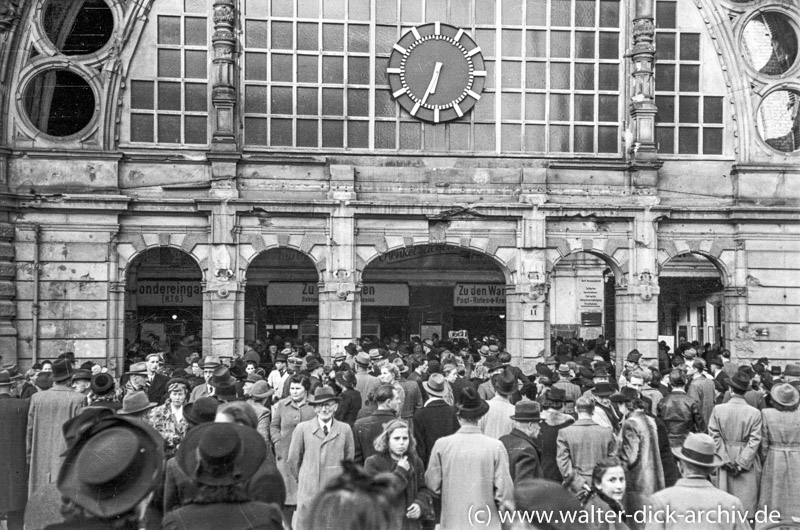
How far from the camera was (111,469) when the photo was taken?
560cm

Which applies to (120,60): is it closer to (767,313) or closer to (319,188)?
(319,188)

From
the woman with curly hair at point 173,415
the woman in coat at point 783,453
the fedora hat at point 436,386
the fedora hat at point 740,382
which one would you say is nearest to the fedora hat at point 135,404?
the woman with curly hair at point 173,415

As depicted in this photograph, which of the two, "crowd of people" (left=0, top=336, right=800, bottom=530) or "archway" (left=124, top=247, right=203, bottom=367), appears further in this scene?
"archway" (left=124, top=247, right=203, bottom=367)

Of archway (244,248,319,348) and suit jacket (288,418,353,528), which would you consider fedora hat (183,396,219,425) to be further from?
archway (244,248,319,348)

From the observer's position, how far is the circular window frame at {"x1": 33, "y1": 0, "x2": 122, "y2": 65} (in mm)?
24031

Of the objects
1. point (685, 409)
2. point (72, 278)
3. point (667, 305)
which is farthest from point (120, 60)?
point (667, 305)

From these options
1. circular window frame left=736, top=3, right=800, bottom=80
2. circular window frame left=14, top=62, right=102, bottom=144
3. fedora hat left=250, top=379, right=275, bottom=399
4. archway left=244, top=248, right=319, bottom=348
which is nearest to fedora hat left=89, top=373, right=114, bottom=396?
fedora hat left=250, top=379, right=275, bottom=399

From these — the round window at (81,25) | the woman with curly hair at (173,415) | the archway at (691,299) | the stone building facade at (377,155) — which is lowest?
the woman with curly hair at (173,415)

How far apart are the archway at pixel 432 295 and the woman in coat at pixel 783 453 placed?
21113 mm

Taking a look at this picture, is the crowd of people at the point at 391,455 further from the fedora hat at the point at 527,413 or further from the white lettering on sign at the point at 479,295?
the white lettering on sign at the point at 479,295

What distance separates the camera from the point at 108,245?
938 inches

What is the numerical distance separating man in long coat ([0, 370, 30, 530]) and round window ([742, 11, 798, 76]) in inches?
859

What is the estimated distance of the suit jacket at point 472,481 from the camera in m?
7.90

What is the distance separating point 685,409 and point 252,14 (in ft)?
58.1
